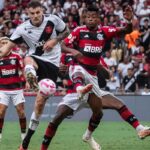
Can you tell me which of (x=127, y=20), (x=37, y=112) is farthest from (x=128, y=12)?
(x=37, y=112)

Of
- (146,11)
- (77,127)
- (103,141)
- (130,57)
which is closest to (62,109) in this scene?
(103,141)

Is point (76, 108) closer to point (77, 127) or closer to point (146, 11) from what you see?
point (77, 127)

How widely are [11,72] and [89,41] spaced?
156 inches

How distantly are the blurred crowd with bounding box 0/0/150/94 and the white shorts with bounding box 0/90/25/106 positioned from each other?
6.10 m

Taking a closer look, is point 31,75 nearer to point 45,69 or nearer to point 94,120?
point 45,69

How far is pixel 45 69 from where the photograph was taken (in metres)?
11.4

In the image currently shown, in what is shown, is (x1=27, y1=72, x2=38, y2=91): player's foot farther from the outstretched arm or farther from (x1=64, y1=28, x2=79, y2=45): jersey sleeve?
(x1=64, y1=28, x2=79, y2=45): jersey sleeve

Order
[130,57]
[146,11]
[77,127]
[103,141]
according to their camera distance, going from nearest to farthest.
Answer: [103,141]
[77,127]
[130,57]
[146,11]

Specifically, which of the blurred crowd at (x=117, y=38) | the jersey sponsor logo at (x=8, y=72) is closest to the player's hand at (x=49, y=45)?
the jersey sponsor logo at (x=8, y=72)

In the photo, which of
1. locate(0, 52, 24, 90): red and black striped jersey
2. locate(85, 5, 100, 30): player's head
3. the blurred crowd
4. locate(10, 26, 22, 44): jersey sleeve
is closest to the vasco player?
locate(85, 5, 100, 30): player's head

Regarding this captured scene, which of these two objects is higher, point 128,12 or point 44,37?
point 128,12

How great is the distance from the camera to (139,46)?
80.1 feet

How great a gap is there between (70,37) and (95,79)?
2.65ft

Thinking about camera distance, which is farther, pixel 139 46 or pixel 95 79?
pixel 139 46
